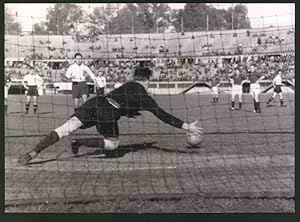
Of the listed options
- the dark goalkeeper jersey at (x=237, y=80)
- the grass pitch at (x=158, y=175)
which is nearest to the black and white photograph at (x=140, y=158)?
the grass pitch at (x=158, y=175)

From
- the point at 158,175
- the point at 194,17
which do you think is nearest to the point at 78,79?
the point at 158,175

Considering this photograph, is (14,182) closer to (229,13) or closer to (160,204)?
(160,204)

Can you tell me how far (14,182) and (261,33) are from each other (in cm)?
2930

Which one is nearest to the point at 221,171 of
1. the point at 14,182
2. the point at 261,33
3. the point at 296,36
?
the point at 296,36

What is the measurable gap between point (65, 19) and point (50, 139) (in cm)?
2313

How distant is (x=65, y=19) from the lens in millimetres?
27172

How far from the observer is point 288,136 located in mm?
7508

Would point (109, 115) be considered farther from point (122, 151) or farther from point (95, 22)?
point (95, 22)

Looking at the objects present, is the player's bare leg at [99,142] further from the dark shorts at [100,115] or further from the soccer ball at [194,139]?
the soccer ball at [194,139]

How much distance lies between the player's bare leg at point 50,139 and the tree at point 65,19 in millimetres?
21315

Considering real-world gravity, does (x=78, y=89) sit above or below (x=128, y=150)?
above

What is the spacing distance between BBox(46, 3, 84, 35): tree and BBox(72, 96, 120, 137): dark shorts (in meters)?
21.0

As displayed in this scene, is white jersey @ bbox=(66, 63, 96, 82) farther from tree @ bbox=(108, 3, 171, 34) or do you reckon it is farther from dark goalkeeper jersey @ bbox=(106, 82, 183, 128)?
tree @ bbox=(108, 3, 171, 34)

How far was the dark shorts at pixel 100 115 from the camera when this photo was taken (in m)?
5.69
